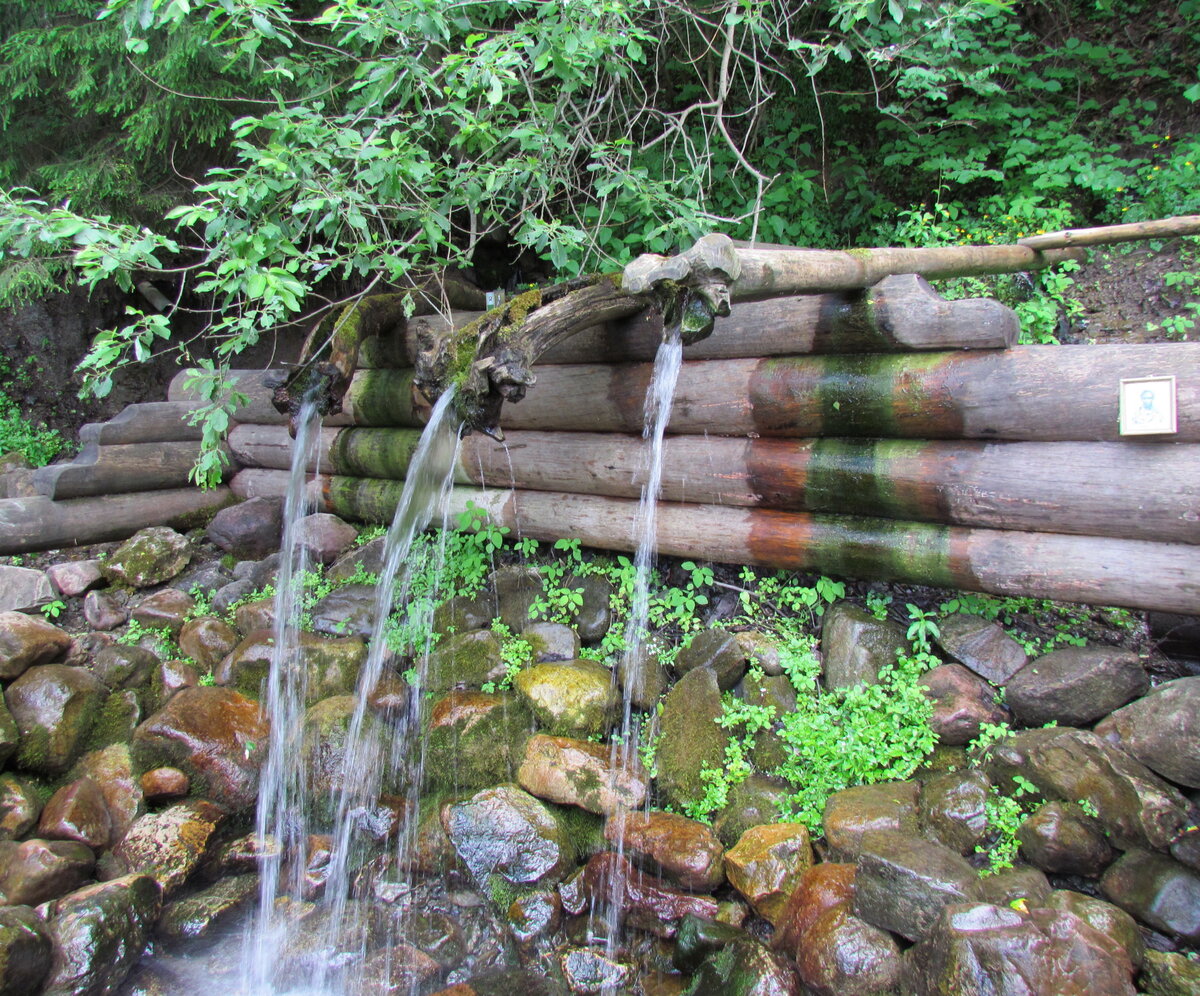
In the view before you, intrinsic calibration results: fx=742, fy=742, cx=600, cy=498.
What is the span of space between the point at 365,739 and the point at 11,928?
182 cm

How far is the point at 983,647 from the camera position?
4.04 metres

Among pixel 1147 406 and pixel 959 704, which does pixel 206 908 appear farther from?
pixel 1147 406

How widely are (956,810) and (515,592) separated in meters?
3.10

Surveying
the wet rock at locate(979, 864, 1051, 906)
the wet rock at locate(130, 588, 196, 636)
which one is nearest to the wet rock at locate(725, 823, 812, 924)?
the wet rock at locate(979, 864, 1051, 906)

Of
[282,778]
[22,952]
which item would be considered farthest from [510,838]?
[22,952]

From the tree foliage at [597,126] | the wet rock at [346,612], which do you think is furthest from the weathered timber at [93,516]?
the wet rock at [346,612]

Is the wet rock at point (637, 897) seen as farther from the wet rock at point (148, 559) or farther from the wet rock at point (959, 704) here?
the wet rock at point (148, 559)

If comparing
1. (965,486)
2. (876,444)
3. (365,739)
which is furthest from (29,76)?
(965,486)

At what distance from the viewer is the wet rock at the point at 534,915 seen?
12.2ft

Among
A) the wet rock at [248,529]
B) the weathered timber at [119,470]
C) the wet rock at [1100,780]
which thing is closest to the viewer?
the wet rock at [1100,780]

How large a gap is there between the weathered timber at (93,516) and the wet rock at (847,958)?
A: 687cm

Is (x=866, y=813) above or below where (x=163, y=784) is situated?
above

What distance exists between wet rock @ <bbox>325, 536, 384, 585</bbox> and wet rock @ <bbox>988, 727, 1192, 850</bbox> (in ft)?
15.1

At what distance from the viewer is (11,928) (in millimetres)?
3414
